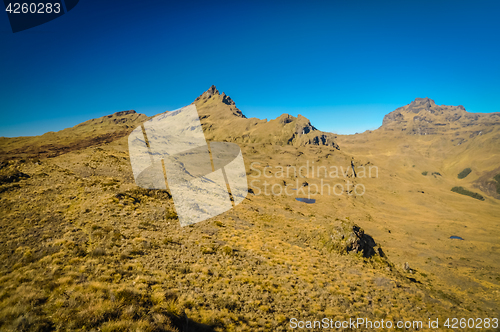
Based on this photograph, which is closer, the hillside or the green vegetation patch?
the hillside

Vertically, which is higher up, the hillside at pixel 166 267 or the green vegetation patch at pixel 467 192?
the hillside at pixel 166 267

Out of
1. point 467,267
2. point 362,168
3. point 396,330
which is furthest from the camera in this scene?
point 362,168

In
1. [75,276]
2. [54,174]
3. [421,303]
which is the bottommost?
[421,303]

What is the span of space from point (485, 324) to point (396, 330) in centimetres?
1827

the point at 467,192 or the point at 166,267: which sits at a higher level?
Result: the point at 166,267

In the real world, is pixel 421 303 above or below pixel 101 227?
below

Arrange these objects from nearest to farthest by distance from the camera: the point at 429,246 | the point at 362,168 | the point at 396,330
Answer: the point at 396,330 < the point at 429,246 < the point at 362,168

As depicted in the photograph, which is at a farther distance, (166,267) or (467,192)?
(467,192)

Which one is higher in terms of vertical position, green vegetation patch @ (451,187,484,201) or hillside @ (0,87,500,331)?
hillside @ (0,87,500,331)

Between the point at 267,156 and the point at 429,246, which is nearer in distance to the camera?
the point at 429,246

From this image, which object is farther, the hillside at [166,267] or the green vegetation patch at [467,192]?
the green vegetation patch at [467,192]

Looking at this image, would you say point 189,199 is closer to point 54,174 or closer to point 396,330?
point 54,174

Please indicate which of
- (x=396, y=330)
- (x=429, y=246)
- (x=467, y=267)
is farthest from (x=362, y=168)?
(x=396, y=330)

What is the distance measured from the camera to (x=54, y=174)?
96.9ft
